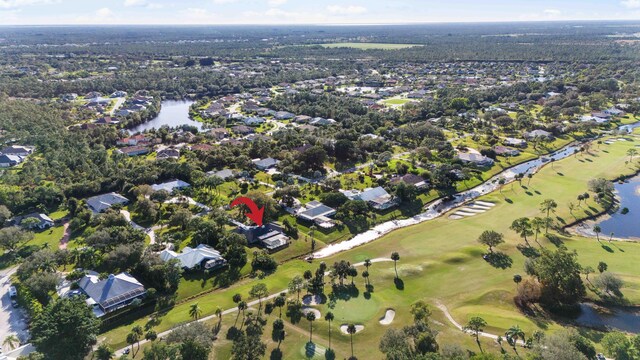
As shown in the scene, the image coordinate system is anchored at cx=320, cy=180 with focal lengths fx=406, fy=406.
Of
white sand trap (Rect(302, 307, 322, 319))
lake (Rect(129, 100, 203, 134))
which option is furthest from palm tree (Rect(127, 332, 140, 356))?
lake (Rect(129, 100, 203, 134))

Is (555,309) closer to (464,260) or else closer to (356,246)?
(464,260)

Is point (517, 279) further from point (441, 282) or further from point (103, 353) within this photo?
point (103, 353)

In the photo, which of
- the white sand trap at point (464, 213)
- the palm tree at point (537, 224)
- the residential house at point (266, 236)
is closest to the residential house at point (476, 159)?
the white sand trap at point (464, 213)

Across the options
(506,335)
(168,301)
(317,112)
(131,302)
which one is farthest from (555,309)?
(317,112)

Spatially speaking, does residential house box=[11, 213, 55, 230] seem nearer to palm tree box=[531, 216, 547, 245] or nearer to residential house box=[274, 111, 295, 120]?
palm tree box=[531, 216, 547, 245]

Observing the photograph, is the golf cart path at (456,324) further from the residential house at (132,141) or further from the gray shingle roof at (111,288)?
the residential house at (132,141)

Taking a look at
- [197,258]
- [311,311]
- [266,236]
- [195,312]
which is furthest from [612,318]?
[197,258]
